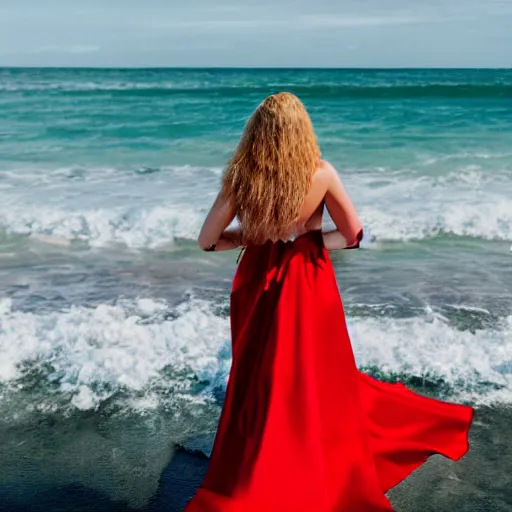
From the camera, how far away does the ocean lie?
11.6ft

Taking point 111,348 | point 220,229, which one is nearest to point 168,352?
point 111,348

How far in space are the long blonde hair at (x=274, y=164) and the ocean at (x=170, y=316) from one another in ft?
5.13

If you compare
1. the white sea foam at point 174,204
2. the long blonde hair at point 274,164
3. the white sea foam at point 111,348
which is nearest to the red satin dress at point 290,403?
the long blonde hair at point 274,164

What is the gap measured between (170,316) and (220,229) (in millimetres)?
3202

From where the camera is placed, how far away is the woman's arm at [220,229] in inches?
107

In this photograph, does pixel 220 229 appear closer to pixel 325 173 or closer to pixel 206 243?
pixel 206 243

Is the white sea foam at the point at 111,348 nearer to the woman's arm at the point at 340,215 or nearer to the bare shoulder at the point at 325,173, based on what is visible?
the woman's arm at the point at 340,215

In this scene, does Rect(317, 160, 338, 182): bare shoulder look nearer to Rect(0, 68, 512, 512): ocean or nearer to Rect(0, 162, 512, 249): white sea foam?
Rect(0, 68, 512, 512): ocean

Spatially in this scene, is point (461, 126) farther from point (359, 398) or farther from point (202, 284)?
point (359, 398)

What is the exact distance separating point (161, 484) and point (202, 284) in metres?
3.48

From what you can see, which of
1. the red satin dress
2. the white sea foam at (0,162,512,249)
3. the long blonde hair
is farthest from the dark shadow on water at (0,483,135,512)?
the white sea foam at (0,162,512,249)

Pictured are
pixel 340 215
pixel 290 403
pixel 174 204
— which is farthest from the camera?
pixel 174 204

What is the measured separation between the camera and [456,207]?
32.9 feet

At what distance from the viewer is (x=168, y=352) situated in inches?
193
